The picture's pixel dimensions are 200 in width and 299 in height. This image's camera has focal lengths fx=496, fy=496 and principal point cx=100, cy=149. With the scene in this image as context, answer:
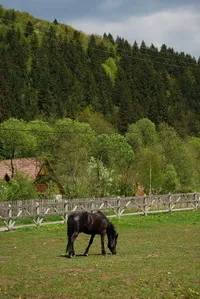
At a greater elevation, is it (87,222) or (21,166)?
(21,166)

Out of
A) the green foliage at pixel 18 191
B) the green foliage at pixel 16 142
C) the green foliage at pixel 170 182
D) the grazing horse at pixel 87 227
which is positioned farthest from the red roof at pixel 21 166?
the grazing horse at pixel 87 227

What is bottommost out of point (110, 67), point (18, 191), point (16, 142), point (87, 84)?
point (18, 191)

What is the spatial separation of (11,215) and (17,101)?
93.9 m

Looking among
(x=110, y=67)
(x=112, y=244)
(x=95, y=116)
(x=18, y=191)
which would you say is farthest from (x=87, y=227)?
(x=110, y=67)

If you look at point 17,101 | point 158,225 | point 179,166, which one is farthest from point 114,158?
point 17,101

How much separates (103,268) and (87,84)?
138 metres

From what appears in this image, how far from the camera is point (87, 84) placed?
150500 mm

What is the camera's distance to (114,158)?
2398 inches

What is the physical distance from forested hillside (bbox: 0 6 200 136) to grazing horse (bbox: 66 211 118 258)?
93.2m

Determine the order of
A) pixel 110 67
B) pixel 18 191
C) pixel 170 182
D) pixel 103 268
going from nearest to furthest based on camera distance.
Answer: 1. pixel 103 268
2. pixel 18 191
3. pixel 170 182
4. pixel 110 67

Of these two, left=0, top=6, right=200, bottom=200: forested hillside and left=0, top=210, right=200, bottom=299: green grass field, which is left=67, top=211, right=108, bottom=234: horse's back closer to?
left=0, top=210, right=200, bottom=299: green grass field

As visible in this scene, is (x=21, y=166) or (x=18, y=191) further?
(x=21, y=166)

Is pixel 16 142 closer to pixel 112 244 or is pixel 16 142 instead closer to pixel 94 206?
pixel 94 206

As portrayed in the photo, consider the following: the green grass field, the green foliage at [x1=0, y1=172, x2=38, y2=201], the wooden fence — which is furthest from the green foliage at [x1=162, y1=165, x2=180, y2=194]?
the green grass field
